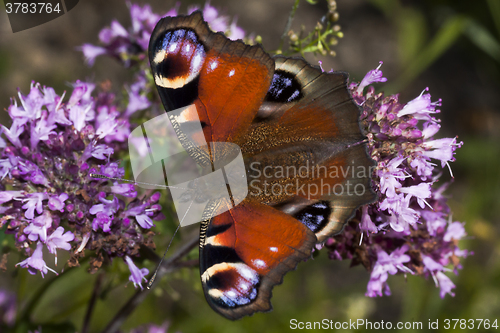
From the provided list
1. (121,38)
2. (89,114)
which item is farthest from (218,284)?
(121,38)

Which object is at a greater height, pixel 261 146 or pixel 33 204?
pixel 33 204

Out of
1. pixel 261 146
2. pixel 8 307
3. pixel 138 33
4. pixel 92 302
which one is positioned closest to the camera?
pixel 261 146

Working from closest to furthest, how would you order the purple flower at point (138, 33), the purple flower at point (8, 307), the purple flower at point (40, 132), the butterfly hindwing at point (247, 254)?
the butterfly hindwing at point (247, 254) → the purple flower at point (40, 132) → the purple flower at point (138, 33) → the purple flower at point (8, 307)

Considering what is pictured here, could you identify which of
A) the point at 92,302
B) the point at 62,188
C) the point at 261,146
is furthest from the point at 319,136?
the point at 92,302

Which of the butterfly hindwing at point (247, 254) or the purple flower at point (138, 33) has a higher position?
the purple flower at point (138, 33)

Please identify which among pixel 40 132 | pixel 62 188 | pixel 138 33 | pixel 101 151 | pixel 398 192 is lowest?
pixel 398 192

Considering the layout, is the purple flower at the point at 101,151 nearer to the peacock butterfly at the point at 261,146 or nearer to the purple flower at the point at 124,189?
the purple flower at the point at 124,189

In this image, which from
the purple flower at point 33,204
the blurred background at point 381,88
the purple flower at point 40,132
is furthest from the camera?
the blurred background at point 381,88

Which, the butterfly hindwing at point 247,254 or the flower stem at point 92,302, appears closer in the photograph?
the butterfly hindwing at point 247,254

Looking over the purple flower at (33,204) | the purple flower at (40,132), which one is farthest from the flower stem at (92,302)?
the purple flower at (40,132)

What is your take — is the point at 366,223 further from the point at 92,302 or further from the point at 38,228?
the point at 92,302
